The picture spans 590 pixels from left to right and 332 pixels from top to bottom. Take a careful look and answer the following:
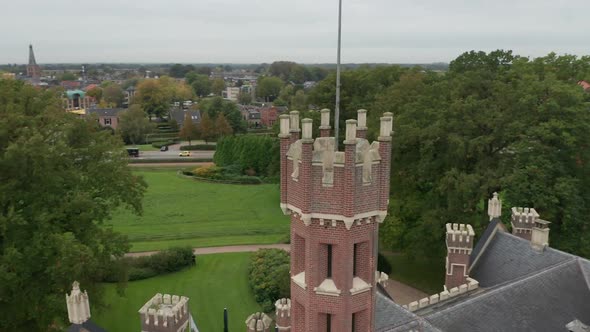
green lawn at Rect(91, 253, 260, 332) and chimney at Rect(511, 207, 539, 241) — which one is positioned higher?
chimney at Rect(511, 207, 539, 241)

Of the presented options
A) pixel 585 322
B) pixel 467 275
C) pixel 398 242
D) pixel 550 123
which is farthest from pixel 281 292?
pixel 550 123

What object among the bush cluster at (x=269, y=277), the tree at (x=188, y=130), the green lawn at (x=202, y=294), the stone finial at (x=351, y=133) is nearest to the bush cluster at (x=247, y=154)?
the tree at (x=188, y=130)

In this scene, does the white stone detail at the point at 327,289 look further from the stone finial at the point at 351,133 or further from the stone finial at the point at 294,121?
the stone finial at the point at 294,121

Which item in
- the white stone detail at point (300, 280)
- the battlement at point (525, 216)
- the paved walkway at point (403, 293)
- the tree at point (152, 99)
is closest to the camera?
the white stone detail at point (300, 280)

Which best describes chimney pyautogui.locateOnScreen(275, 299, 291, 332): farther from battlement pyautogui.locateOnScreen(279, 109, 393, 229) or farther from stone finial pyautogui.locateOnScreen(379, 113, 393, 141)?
stone finial pyautogui.locateOnScreen(379, 113, 393, 141)

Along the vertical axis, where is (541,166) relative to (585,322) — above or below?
above

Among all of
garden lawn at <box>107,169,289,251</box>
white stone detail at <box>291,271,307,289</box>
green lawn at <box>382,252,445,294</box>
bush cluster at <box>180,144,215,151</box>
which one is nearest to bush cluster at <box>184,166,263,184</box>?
garden lawn at <box>107,169,289,251</box>

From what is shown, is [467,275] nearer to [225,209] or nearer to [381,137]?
[381,137]
